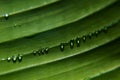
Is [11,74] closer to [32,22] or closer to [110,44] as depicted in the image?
[32,22]

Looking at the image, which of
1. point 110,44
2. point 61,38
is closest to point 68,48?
point 61,38

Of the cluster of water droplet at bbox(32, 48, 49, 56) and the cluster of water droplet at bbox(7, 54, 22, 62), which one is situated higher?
the cluster of water droplet at bbox(32, 48, 49, 56)

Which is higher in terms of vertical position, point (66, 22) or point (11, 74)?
point (66, 22)

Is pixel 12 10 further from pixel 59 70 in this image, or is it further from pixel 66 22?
pixel 59 70

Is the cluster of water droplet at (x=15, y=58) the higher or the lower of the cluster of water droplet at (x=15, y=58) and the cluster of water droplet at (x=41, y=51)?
the lower

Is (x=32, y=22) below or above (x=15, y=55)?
above

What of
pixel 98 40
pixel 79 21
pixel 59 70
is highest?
pixel 79 21

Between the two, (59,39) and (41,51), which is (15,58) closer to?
(41,51)

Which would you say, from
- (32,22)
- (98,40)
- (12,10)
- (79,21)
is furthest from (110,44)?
(12,10)

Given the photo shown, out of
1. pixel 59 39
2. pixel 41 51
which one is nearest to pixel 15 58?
pixel 41 51
